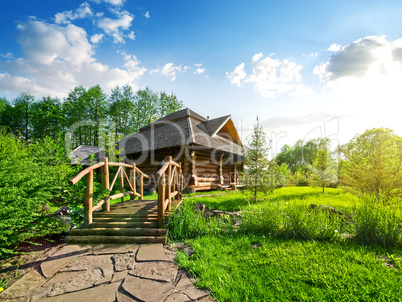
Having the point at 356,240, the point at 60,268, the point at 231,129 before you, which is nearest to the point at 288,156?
the point at 231,129

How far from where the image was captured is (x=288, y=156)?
54.1 m

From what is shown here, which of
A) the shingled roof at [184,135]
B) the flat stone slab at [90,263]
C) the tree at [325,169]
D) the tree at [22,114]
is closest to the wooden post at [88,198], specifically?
the flat stone slab at [90,263]

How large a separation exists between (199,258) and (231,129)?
14.8 m

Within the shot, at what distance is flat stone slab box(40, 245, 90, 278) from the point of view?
8.57ft

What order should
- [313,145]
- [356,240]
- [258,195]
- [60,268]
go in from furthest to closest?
[313,145] < [258,195] < [356,240] < [60,268]

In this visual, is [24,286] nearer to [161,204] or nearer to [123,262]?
[123,262]

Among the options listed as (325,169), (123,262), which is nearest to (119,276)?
(123,262)

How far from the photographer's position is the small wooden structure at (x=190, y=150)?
39.4 ft

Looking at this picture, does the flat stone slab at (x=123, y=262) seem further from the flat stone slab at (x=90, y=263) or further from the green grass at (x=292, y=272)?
the green grass at (x=292, y=272)

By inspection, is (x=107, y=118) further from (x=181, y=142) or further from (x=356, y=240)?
(x=356, y=240)

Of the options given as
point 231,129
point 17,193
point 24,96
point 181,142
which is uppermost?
point 24,96

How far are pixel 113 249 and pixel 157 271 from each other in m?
1.14

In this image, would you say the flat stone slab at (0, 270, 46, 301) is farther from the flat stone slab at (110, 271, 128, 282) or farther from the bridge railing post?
the bridge railing post

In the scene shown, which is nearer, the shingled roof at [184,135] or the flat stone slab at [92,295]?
the flat stone slab at [92,295]
